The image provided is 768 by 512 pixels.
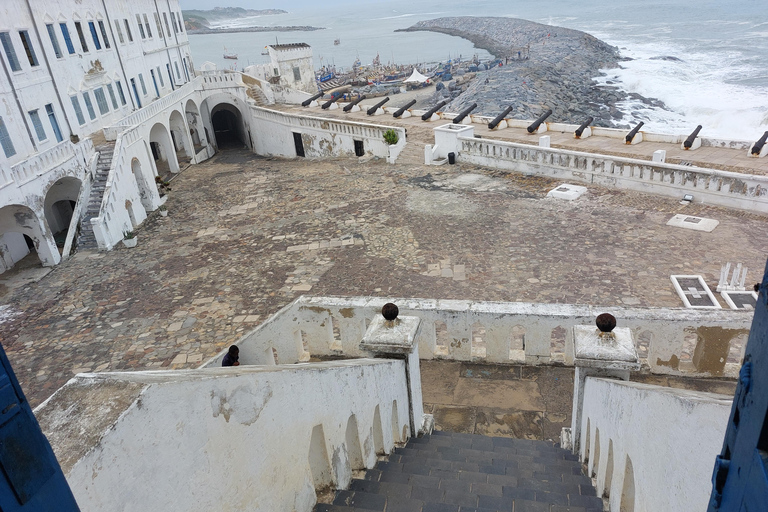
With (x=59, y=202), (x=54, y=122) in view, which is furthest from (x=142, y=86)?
(x=59, y=202)

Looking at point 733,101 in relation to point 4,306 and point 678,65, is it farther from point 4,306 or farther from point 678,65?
point 4,306

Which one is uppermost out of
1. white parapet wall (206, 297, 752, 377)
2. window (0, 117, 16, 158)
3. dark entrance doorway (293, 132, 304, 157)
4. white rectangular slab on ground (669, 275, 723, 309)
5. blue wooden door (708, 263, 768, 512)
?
blue wooden door (708, 263, 768, 512)

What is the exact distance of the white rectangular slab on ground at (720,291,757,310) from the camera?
31.4ft

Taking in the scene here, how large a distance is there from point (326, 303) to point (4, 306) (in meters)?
10.8

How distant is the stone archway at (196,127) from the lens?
1401 inches

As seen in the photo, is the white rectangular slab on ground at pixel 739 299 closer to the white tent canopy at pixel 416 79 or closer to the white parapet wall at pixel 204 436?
the white parapet wall at pixel 204 436

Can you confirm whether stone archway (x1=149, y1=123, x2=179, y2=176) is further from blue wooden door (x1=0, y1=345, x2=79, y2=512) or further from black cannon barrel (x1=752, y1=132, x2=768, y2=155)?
blue wooden door (x1=0, y1=345, x2=79, y2=512)

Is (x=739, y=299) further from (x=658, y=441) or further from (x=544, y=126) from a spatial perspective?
(x=544, y=126)

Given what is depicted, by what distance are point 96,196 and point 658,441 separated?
66.6ft

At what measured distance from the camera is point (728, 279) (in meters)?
10.6

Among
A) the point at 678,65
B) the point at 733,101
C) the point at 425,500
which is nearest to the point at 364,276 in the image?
the point at 425,500

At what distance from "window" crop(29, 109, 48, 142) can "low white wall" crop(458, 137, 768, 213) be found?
1692cm

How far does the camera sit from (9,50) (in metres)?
19.3

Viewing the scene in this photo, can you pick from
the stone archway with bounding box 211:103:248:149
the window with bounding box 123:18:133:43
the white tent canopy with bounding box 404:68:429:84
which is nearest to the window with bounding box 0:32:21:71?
the window with bounding box 123:18:133:43
